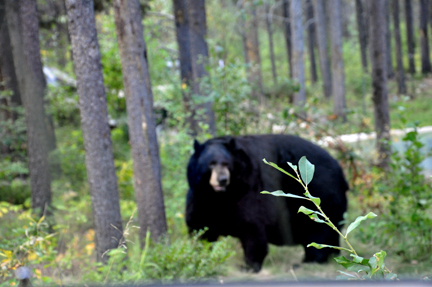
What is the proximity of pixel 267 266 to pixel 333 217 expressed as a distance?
3.59 ft

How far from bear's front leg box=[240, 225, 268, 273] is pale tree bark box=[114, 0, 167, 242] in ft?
3.63

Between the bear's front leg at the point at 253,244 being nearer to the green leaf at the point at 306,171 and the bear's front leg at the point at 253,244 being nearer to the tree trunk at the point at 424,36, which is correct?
the green leaf at the point at 306,171

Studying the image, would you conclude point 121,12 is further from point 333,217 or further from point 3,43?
point 3,43

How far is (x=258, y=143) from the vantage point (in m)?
4.95

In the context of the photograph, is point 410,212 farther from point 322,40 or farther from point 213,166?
point 322,40

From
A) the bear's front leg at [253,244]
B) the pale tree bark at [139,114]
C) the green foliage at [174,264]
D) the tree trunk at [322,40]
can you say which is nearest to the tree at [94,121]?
the green foliage at [174,264]

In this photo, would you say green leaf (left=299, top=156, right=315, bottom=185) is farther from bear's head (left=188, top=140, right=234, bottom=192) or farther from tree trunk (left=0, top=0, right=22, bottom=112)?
tree trunk (left=0, top=0, right=22, bottom=112)

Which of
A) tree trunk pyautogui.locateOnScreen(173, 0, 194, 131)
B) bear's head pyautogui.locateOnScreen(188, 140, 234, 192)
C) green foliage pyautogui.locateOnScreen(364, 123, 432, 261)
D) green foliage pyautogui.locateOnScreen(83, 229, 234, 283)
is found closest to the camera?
green foliage pyautogui.locateOnScreen(83, 229, 234, 283)

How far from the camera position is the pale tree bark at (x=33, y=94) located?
21.8 ft

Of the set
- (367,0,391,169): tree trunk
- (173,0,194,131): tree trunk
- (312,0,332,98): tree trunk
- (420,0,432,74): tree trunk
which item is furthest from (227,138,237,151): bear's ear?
(420,0,432,74): tree trunk

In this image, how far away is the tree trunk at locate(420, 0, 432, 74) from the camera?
2445 cm

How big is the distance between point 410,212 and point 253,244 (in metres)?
2.04

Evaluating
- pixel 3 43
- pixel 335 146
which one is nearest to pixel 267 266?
pixel 335 146

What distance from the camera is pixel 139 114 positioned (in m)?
5.00
